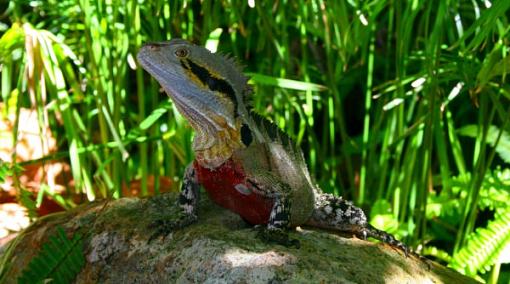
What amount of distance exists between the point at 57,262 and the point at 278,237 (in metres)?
1.07

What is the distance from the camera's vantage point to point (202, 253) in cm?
337

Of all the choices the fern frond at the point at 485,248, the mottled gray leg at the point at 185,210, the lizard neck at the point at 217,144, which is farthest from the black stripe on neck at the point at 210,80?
the fern frond at the point at 485,248

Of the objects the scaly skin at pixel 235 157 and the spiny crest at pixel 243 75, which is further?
the spiny crest at pixel 243 75

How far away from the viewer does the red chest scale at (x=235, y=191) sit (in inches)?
144

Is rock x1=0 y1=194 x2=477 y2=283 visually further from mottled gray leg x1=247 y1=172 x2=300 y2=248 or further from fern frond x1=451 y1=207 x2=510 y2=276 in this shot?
fern frond x1=451 y1=207 x2=510 y2=276

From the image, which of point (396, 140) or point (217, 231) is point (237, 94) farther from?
point (396, 140)

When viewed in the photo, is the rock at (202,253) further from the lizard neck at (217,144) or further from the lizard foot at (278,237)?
the lizard neck at (217,144)

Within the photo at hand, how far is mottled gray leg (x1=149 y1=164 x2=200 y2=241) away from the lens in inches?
146

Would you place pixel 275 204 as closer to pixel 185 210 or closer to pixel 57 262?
pixel 185 210

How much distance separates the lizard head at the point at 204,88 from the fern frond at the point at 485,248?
177 centimetres

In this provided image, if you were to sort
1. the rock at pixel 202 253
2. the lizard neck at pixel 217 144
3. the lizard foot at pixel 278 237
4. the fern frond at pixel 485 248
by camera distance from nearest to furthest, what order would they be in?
1. the rock at pixel 202 253
2. the lizard foot at pixel 278 237
3. the lizard neck at pixel 217 144
4. the fern frond at pixel 485 248

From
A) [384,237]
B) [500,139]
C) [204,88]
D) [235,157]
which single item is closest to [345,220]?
[384,237]

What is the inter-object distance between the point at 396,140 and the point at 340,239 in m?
1.48

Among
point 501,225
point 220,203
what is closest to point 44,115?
point 220,203
